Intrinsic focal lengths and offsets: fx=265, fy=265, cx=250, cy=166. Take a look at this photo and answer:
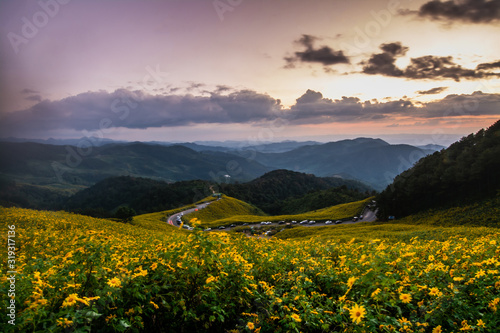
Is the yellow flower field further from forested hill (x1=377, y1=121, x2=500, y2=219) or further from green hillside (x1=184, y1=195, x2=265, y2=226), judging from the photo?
green hillside (x1=184, y1=195, x2=265, y2=226)

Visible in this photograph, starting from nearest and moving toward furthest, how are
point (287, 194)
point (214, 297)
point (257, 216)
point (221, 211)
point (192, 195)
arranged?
point (214, 297), point (257, 216), point (221, 211), point (192, 195), point (287, 194)

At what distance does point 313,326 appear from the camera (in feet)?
13.9

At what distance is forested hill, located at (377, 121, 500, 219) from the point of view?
145 ft

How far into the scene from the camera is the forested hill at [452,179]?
4422 cm

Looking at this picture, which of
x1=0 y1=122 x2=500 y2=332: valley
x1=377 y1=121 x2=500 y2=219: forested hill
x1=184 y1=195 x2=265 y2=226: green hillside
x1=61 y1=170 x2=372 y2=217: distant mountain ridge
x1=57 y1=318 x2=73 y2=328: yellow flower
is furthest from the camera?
x1=61 y1=170 x2=372 y2=217: distant mountain ridge

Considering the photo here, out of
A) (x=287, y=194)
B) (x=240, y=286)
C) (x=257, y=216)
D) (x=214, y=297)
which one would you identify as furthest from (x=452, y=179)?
(x=287, y=194)

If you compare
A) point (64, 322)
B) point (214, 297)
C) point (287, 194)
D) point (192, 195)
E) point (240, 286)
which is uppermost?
point (64, 322)

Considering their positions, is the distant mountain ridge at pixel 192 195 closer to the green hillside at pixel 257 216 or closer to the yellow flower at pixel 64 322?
the green hillside at pixel 257 216

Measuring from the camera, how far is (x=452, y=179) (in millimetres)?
47531

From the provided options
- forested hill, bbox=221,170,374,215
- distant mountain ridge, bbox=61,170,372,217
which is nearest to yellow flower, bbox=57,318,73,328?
distant mountain ridge, bbox=61,170,372,217

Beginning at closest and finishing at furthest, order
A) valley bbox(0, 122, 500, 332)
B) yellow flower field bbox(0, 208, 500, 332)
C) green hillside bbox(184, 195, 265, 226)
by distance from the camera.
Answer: yellow flower field bbox(0, 208, 500, 332)
valley bbox(0, 122, 500, 332)
green hillside bbox(184, 195, 265, 226)

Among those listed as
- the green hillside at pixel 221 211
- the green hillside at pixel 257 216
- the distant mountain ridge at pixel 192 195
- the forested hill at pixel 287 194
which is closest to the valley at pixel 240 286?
the green hillside at pixel 257 216

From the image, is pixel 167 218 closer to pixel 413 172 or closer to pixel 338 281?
pixel 413 172

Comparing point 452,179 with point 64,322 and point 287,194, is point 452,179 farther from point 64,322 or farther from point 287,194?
point 287,194
